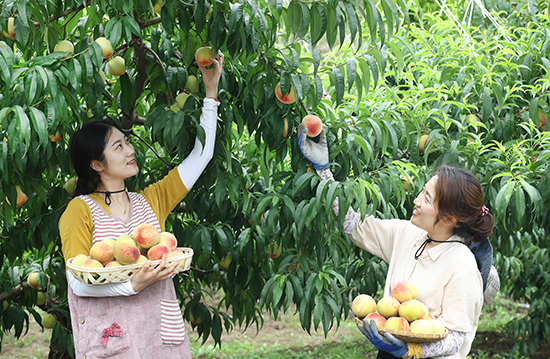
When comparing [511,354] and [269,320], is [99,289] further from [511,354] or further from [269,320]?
[269,320]

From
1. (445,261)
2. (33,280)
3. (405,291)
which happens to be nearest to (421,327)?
(405,291)

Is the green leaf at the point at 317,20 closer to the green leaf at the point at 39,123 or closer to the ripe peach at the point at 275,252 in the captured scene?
the green leaf at the point at 39,123

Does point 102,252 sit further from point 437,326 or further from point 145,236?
point 437,326

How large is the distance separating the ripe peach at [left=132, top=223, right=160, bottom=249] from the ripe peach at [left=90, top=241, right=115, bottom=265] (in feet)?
→ 0.31

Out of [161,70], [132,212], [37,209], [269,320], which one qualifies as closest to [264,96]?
[161,70]

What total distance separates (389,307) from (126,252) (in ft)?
3.00

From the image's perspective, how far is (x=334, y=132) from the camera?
7.36 ft

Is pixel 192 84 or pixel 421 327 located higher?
pixel 192 84

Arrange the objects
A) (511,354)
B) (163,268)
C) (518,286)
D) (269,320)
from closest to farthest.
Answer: (163,268) → (511,354) → (518,286) → (269,320)

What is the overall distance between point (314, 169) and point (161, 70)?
31.2 inches

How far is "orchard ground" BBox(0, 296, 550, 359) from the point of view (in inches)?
209

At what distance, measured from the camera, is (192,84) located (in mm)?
2221

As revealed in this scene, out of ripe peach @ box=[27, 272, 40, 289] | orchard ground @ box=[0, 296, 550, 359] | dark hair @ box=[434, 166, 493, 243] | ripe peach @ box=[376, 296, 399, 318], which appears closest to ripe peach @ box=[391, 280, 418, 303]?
ripe peach @ box=[376, 296, 399, 318]

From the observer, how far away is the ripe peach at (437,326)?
5.45 ft
